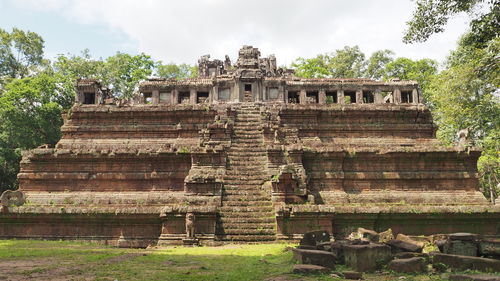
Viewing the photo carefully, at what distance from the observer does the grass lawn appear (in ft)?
21.8

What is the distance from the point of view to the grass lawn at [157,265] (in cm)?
664

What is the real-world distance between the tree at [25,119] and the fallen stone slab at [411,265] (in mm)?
33107

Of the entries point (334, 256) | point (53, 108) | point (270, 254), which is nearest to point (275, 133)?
point (270, 254)

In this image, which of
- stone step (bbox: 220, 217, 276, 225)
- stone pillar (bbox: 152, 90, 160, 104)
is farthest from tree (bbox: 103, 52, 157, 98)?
stone step (bbox: 220, 217, 276, 225)

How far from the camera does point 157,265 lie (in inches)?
314

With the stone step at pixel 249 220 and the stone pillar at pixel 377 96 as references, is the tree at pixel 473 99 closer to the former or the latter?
the stone pillar at pixel 377 96

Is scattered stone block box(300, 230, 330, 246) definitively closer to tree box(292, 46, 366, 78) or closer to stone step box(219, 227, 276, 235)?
stone step box(219, 227, 276, 235)

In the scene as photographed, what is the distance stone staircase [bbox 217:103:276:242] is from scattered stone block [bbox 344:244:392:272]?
495cm

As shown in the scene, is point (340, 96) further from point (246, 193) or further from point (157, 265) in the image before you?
point (157, 265)

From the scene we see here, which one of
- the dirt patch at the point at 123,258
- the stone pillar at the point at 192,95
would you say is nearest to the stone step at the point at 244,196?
the dirt patch at the point at 123,258

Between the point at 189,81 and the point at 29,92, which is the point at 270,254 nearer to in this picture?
the point at 189,81

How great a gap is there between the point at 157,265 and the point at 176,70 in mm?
51507

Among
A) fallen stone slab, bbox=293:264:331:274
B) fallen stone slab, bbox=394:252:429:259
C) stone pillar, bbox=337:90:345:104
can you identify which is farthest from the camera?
stone pillar, bbox=337:90:345:104

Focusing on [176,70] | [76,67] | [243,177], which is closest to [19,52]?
[76,67]
